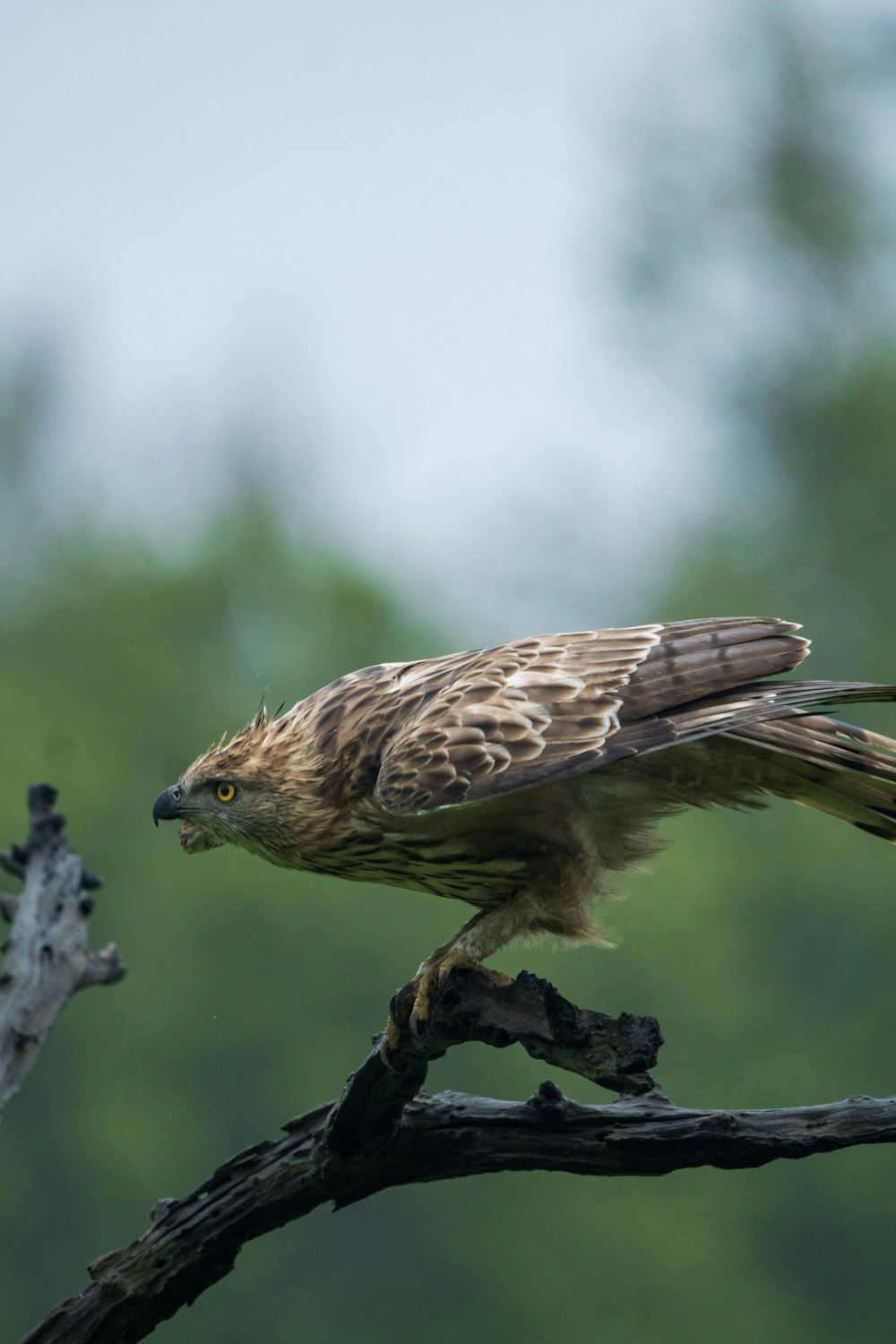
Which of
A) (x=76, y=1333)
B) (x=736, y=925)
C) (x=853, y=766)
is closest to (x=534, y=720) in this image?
(x=853, y=766)

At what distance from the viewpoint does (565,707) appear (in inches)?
127

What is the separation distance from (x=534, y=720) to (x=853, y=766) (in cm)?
72

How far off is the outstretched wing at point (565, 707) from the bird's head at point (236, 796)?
33 centimetres

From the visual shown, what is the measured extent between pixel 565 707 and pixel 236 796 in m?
0.89

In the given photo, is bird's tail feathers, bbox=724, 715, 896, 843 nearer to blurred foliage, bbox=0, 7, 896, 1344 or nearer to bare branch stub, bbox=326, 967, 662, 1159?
bare branch stub, bbox=326, 967, 662, 1159

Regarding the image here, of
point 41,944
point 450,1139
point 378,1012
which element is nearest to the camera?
point 450,1139

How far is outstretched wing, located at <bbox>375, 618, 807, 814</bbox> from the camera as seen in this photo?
121 inches

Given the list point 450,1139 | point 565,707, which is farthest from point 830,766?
point 450,1139

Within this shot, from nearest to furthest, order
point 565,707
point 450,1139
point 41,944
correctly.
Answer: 1. point 450,1139
2. point 565,707
3. point 41,944

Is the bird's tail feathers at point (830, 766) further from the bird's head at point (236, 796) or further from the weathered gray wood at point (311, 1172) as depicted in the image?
the bird's head at point (236, 796)

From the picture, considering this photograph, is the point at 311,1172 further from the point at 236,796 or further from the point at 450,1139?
the point at 236,796

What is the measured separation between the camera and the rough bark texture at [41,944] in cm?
347

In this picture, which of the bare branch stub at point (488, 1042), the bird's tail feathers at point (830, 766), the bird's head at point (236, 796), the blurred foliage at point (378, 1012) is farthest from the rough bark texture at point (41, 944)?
the blurred foliage at point (378, 1012)

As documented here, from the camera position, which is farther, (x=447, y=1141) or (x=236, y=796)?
(x=236, y=796)
